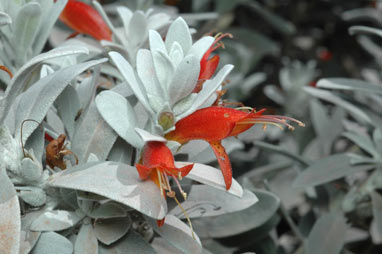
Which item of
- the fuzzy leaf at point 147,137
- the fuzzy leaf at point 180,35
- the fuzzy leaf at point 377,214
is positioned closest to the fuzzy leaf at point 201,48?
the fuzzy leaf at point 180,35

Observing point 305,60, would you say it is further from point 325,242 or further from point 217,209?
point 217,209

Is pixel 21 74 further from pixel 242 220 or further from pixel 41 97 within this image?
pixel 242 220

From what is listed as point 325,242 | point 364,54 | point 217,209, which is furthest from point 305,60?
point 217,209

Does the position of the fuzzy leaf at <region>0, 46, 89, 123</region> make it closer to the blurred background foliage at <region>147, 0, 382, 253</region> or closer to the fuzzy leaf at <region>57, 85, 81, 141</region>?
the fuzzy leaf at <region>57, 85, 81, 141</region>

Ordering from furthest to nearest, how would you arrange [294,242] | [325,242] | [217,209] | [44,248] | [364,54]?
[364,54]
[294,242]
[325,242]
[217,209]
[44,248]

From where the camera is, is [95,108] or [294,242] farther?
[294,242]

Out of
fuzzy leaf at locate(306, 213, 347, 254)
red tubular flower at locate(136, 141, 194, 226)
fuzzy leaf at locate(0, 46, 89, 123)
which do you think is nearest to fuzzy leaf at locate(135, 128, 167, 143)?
red tubular flower at locate(136, 141, 194, 226)
